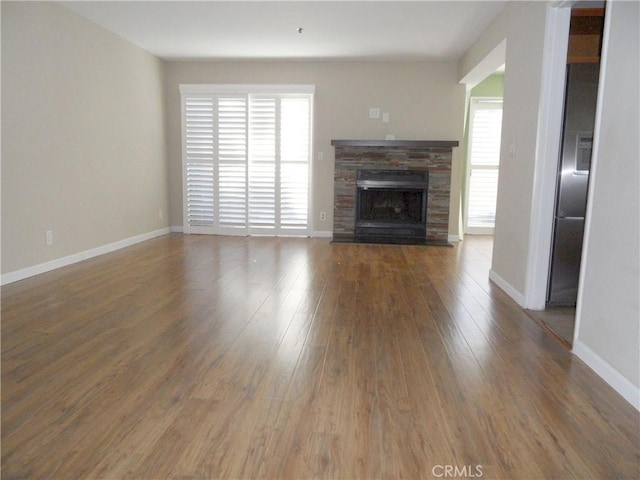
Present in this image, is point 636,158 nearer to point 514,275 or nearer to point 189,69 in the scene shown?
point 514,275

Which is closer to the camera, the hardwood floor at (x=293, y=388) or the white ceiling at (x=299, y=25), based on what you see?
the hardwood floor at (x=293, y=388)

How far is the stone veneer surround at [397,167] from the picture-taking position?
6008mm

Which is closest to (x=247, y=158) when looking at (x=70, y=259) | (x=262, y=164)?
(x=262, y=164)

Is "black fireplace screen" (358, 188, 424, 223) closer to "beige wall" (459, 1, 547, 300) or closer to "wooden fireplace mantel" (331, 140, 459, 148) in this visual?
"wooden fireplace mantel" (331, 140, 459, 148)

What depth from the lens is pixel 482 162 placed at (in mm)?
6855

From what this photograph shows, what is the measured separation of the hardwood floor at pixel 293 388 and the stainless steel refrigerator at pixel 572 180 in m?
0.42

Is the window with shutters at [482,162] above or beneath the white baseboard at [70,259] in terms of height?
above

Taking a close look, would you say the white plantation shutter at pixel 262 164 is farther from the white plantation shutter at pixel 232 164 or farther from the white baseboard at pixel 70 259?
the white baseboard at pixel 70 259

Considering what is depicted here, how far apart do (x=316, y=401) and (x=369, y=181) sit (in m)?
4.61

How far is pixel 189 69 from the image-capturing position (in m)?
6.25

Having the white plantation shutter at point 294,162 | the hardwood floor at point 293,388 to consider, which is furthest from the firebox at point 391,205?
the hardwood floor at point 293,388

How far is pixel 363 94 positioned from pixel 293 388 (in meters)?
5.04

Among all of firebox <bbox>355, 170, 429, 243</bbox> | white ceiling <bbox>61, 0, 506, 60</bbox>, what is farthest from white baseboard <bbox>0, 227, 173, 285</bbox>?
firebox <bbox>355, 170, 429, 243</bbox>

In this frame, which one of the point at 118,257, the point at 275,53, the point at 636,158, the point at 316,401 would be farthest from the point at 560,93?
the point at 118,257
